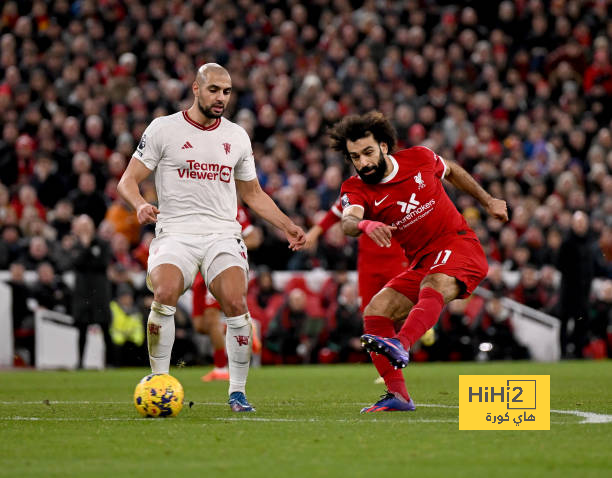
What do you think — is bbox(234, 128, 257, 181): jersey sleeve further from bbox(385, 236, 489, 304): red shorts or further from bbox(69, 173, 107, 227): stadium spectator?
bbox(69, 173, 107, 227): stadium spectator

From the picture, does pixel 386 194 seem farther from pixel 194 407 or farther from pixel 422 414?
pixel 194 407

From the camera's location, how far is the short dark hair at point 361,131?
334 inches

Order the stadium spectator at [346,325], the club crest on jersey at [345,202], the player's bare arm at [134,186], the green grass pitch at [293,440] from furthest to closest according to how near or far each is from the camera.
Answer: the stadium spectator at [346,325], the club crest on jersey at [345,202], the player's bare arm at [134,186], the green grass pitch at [293,440]

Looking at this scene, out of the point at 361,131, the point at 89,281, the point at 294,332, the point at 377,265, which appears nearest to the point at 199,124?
the point at 361,131

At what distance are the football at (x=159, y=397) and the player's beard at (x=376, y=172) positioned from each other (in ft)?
6.61

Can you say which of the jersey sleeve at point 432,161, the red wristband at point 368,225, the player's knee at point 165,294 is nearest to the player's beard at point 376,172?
the jersey sleeve at point 432,161

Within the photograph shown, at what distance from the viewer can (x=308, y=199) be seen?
62.3 ft

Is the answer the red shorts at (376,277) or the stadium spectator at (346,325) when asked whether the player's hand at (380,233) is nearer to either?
the red shorts at (376,277)

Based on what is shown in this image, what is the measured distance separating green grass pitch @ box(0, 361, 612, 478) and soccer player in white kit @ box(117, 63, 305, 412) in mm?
640

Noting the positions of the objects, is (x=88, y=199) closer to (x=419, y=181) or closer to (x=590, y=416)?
(x=419, y=181)

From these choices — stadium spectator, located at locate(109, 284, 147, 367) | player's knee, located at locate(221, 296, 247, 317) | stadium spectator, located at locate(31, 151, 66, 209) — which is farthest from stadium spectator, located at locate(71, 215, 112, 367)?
player's knee, located at locate(221, 296, 247, 317)

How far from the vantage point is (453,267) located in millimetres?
8320

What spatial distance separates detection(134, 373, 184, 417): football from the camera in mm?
7926

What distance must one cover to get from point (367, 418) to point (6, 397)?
174 inches
